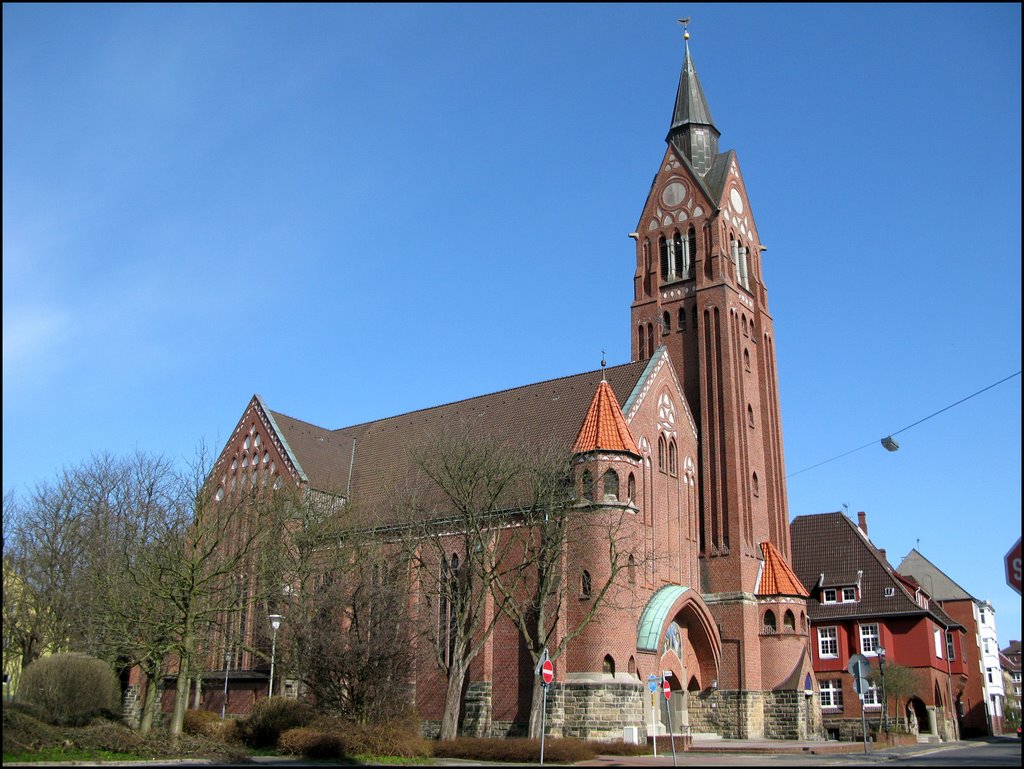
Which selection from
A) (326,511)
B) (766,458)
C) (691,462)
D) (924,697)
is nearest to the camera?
(326,511)

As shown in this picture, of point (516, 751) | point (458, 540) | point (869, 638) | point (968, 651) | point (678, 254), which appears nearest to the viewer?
point (516, 751)

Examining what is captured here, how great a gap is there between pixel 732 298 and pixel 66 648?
115ft

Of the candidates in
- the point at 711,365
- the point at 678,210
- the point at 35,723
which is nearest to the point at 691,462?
the point at 711,365

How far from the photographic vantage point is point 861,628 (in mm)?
54406

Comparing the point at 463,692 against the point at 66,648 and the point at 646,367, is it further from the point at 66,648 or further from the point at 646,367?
the point at 66,648

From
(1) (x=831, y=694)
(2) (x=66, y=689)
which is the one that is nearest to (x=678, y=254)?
(1) (x=831, y=694)

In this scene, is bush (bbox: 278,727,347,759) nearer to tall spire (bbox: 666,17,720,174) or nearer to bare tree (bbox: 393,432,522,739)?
bare tree (bbox: 393,432,522,739)

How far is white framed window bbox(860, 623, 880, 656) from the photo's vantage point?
54094mm

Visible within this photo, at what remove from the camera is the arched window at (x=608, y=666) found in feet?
115

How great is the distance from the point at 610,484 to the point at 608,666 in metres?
6.72

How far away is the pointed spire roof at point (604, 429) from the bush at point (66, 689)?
18.5m

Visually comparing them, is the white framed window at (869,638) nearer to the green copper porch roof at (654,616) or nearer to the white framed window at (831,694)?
the white framed window at (831,694)

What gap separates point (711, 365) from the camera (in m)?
45.6

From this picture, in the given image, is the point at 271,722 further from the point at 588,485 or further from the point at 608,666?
the point at 588,485
